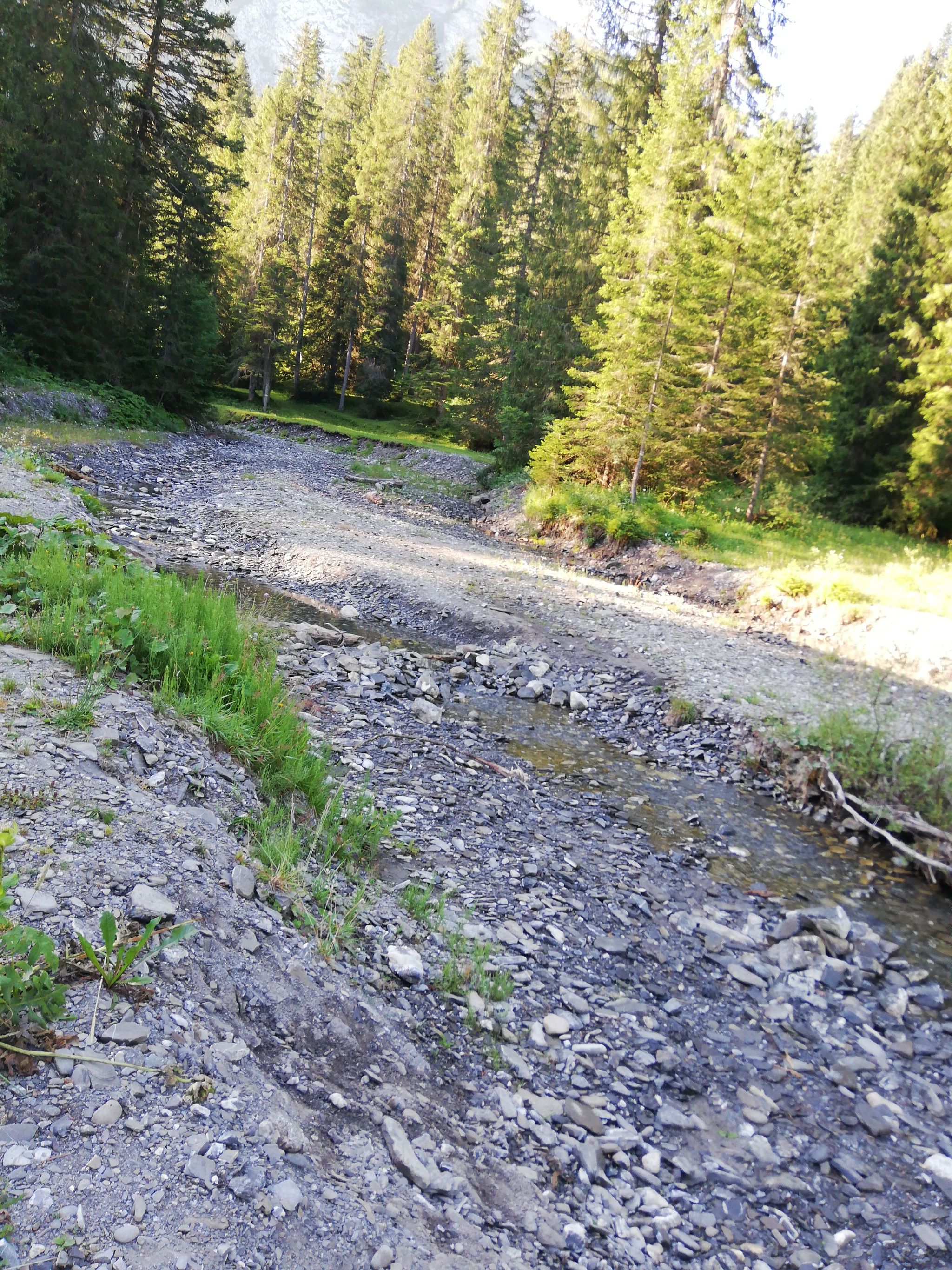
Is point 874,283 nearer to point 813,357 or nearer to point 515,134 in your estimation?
point 813,357

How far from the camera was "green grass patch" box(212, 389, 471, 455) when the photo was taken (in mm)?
40094

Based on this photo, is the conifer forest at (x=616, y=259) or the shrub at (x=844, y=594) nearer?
the shrub at (x=844, y=594)

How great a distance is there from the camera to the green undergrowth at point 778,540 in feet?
48.7

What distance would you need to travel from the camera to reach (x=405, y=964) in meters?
4.41

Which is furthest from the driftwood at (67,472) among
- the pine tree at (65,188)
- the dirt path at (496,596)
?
the pine tree at (65,188)

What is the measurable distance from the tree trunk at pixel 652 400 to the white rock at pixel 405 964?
19185 millimetres

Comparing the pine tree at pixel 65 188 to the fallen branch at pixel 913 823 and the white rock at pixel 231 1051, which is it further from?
the fallen branch at pixel 913 823

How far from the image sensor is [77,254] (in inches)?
941

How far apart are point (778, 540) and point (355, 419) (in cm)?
3368

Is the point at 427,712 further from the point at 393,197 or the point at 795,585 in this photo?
the point at 393,197

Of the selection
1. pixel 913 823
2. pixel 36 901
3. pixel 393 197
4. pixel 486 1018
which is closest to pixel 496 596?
pixel 913 823

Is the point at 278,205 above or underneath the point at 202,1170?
above

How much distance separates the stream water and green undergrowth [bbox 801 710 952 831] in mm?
673

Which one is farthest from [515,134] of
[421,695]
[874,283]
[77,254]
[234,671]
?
[234,671]
